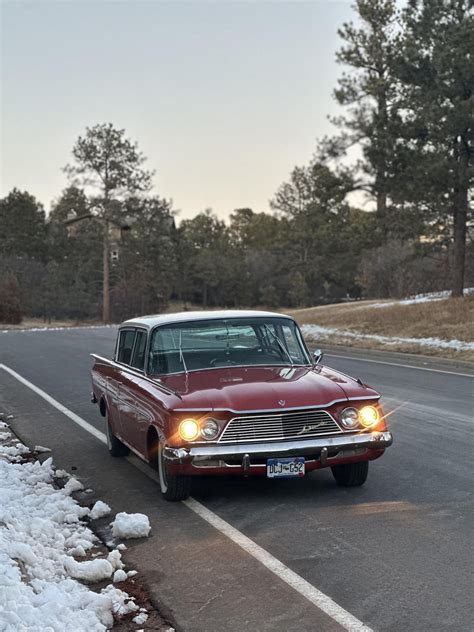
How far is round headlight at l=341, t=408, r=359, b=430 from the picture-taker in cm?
596

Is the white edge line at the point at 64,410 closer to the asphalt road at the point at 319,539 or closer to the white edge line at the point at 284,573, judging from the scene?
the asphalt road at the point at 319,539

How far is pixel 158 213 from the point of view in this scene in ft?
228

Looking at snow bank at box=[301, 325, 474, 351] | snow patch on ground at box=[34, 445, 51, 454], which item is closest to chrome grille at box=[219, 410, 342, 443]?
snow patch on ground at box=[34, 445, 51, 454]

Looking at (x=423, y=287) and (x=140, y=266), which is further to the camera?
(x=140, y=266)

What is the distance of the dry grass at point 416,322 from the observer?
22.1 metres

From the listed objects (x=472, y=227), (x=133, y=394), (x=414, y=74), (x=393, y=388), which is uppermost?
(x=414, y=74)

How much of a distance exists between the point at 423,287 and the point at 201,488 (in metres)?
42.4

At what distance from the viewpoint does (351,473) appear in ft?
20.7

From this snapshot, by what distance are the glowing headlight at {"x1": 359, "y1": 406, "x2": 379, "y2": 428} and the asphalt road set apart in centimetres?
63

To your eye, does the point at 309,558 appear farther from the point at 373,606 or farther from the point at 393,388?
the point at 393,388

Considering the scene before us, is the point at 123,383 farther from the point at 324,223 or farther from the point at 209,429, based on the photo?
the point at 324,223

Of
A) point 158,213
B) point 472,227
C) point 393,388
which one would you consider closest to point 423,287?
point 472,227

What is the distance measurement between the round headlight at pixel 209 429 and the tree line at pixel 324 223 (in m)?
23.9

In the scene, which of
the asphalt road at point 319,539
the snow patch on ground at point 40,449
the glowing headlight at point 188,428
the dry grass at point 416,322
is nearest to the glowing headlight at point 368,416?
the asphalt road at point 319,539
